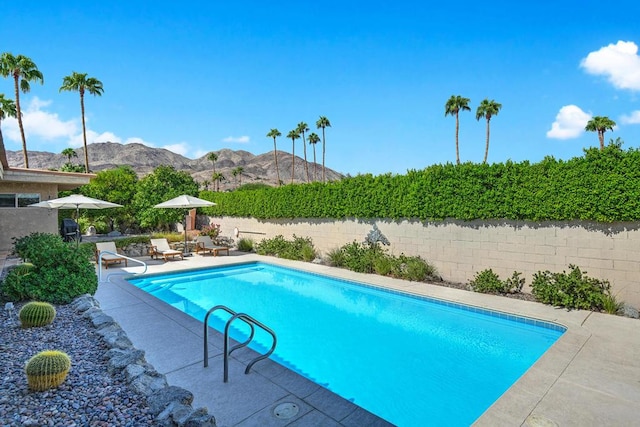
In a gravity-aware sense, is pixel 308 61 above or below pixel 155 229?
above

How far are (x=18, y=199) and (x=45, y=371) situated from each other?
1644cm

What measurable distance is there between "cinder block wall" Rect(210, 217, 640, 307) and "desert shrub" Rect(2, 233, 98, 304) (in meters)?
8.62

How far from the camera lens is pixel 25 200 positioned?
52.4 feet

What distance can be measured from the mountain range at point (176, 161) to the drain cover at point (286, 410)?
84534 millimetres

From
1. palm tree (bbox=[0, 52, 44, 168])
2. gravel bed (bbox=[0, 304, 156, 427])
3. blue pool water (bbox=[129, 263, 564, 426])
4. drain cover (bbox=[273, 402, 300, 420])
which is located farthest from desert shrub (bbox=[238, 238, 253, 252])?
palm tree (bbox=[0, 52, 44, 168])

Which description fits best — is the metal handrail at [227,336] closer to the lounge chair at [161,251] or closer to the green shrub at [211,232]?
the lounge chair at [161,251]

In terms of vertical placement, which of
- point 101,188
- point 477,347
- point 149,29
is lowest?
point 477,347

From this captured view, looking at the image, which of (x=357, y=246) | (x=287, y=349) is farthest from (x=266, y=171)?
(x=287, y=349)

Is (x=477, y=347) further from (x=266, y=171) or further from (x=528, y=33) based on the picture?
(x=266, y=171)

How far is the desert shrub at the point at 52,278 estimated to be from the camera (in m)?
6.84

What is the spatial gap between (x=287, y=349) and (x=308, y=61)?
70.5 ft

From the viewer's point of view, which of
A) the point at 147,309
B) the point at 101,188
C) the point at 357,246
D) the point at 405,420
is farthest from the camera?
the point at 101,188

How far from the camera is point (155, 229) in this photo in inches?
894

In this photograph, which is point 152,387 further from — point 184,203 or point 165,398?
point 184,203
